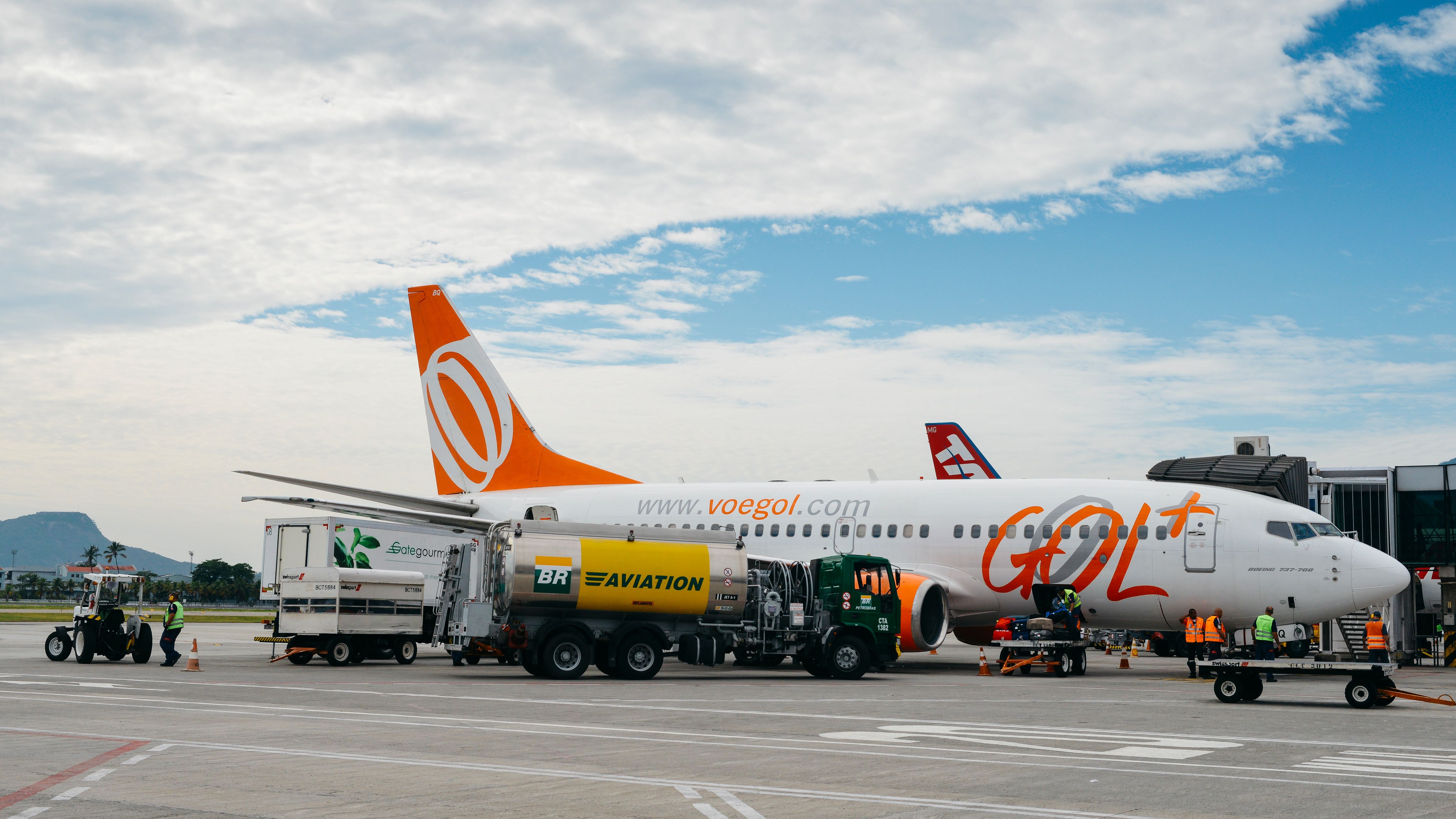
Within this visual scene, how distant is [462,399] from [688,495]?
7.88 metres

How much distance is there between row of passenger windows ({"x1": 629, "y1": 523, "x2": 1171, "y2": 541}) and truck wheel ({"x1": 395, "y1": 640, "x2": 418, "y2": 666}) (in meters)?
6.72

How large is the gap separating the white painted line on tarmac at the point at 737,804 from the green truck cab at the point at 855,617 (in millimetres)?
16102

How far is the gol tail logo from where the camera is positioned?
38219 mm

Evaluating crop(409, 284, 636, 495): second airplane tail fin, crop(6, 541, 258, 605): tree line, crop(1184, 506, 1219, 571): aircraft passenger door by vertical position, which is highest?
crop(409, 284, 636, 495): second airplane tail fin

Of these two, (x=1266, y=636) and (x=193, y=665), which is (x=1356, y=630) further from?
(x=193, y=665)

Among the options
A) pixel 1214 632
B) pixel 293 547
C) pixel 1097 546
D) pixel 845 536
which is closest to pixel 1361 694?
pixel 1214 632

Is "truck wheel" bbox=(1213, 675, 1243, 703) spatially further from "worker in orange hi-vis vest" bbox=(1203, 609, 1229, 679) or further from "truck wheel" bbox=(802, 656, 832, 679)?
"truck wheel" bbox=(802, 656, 832, 679)

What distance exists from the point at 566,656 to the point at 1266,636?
14379 millimetres

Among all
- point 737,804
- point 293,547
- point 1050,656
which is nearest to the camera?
point 737,804

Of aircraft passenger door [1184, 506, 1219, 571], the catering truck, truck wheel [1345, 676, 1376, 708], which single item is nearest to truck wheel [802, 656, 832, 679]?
the catering truck

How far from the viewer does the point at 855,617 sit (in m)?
26.8

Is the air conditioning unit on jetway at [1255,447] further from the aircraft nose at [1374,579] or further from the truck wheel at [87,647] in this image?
the truck wheel at [87,647]

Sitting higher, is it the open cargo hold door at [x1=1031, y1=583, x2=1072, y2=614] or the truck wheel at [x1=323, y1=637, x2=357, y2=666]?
the open cargo hold door at [x1=1031, y1=583, x2=1072, y2=614]

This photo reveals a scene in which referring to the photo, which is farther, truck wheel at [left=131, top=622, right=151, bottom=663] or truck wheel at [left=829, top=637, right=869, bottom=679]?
truck wheel at [left=131, top=622, right=151, bottom=663]
